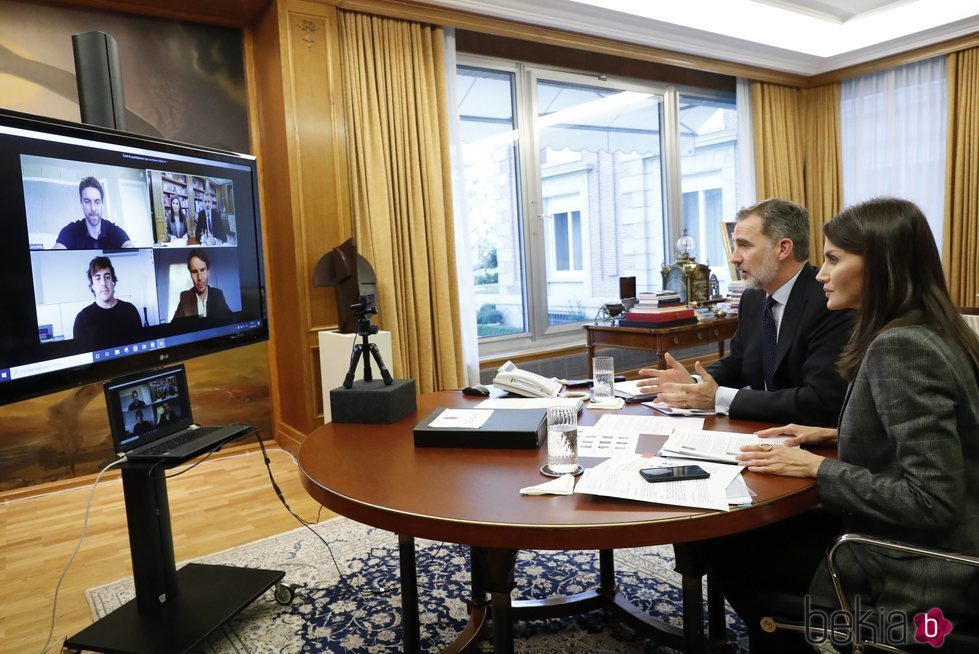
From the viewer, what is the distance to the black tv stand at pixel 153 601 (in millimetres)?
1870

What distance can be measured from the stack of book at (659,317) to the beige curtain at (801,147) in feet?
8.25

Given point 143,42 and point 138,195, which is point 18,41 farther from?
point 138,195

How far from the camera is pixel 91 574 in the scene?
8.46 ft

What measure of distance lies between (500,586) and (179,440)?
1.10 meters

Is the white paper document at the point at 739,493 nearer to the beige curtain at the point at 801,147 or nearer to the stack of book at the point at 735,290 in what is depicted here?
the stack of book at the point at 735,290

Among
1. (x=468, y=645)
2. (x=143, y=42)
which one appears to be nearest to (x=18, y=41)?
(x=143, y=42)

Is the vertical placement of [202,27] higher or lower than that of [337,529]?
higher

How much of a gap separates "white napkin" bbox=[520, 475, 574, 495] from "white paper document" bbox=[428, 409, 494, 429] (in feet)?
1.14

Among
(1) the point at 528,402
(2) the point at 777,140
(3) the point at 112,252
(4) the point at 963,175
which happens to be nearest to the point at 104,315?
(3) the point at 112,252

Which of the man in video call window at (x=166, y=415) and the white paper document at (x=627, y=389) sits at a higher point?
the man in video call window at (x=166, y=415)

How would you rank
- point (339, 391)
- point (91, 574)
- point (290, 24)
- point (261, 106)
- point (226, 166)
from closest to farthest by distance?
1. point (339, 391)
2. point (226, 166)
3. point (91, 574)
4. point (290, 24)
5. point (261, 106)

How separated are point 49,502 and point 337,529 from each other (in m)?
1.70

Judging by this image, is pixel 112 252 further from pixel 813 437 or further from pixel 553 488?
pixel 813 437

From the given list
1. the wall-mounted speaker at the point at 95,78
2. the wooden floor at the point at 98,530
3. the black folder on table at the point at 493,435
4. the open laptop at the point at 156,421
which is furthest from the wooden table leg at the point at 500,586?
the wall-mounted speaker at the point at 95,78
